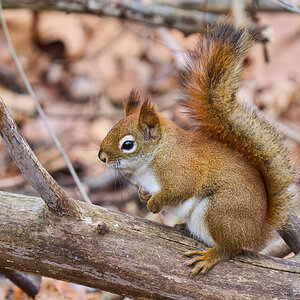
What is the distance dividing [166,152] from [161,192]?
0.15 meters

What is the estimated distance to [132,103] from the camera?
2.18 m

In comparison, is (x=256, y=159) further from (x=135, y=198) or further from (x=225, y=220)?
(x=135, y=198)

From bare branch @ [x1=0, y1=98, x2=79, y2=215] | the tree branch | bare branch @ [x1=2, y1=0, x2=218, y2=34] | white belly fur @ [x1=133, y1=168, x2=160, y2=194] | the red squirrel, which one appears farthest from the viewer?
bare branch @ [x1=2, y1=0, x2=218, y2=34]

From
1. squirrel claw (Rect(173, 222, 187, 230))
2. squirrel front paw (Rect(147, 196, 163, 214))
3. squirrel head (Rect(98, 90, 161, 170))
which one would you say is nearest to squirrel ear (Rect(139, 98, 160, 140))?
squirrel head (Rect(98, 90, 161, 170))

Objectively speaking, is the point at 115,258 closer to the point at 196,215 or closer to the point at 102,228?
the point at 102,228

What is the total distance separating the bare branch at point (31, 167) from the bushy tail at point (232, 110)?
56 centimetres

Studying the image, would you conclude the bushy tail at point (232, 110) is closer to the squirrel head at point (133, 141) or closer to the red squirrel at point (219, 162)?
the red squirrel at point (219, 162)

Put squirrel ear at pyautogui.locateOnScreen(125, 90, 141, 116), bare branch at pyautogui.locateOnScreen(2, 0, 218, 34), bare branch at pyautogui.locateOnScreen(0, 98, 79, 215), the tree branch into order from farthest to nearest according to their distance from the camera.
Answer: bare branch at pyautogui.locateOnScreen(2, 0, 218, 34)
squirrel ear at pyautogui.locateOnScreen(125, 90, 141, 116)
the tree branch
bare branch at pyautogui.locateOnScreen(0, 98, 79, 215)

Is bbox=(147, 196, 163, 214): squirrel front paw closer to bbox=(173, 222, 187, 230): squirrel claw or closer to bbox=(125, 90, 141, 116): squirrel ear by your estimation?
bbox=(173, 222, 187, 230): squirrel claw

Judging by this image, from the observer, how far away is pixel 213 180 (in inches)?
74.2

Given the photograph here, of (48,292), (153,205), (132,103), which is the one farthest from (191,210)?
(48,292)

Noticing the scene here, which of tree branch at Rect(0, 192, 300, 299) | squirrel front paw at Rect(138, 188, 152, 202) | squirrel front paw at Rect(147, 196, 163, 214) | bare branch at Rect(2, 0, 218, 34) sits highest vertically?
bare branch at Rect(2, 0, 218, 34)

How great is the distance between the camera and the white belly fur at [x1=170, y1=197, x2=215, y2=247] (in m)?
1.89

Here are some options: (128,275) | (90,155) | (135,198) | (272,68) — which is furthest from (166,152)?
(272,68)
